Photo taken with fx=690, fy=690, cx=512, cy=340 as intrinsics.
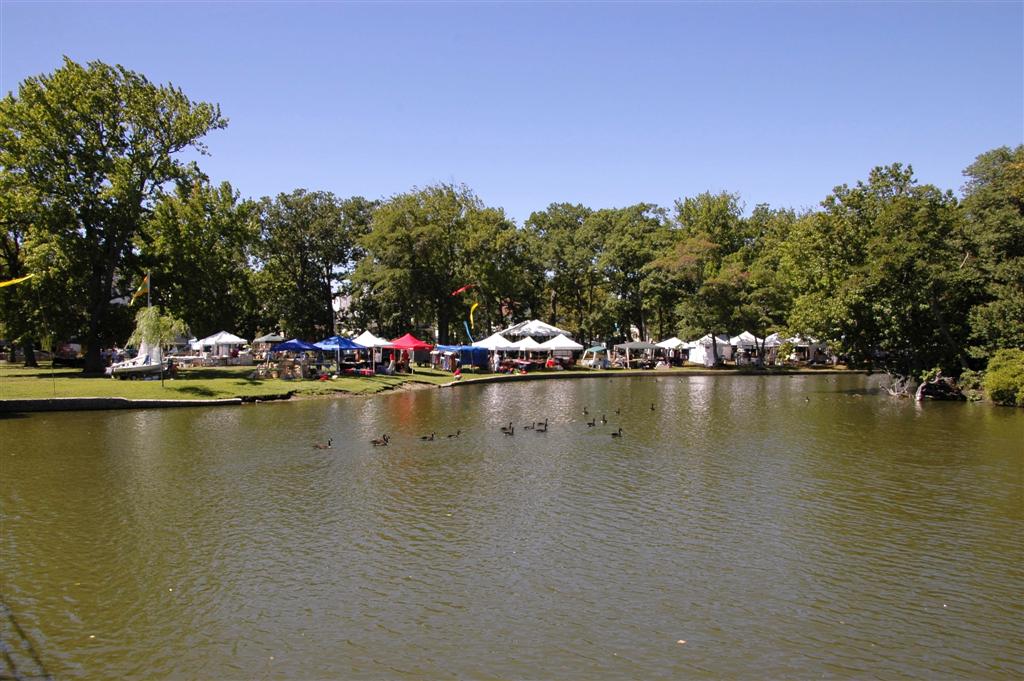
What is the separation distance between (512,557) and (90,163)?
3870cm

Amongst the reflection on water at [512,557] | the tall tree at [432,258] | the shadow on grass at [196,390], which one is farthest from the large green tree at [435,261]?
the reflection on water at [512,557]

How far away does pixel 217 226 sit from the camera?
40.8 metres

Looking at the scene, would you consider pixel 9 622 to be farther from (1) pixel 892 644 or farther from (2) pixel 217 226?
(2) pixel 217 226

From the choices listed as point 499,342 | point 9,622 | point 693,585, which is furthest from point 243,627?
point 499,342

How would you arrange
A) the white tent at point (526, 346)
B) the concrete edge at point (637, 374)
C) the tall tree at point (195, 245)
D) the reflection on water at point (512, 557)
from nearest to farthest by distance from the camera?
the reflection on water at point (512, 557) → the tall tree at point (195, 245) → the concrete edge at point (637, 374) → the white tent at point (526, 346)

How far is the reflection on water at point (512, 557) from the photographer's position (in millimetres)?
7992

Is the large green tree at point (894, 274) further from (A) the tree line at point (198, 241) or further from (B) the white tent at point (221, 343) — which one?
(B) the white tent at point (221, 343)

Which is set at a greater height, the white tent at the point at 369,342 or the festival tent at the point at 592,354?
the white tent at the point at 369,342

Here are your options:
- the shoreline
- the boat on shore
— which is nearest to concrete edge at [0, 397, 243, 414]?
the shoreline

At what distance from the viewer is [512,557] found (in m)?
11.2

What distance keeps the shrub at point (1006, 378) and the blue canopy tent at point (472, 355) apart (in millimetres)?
34595

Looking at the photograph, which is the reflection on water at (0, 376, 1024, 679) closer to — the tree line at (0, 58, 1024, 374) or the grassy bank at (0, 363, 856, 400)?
the grassy bank at (0, 363, 856, 400)

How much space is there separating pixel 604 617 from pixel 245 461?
42.5 feet

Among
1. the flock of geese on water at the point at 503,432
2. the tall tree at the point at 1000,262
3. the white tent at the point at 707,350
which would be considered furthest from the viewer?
the white tent at the point at 707,350
